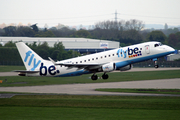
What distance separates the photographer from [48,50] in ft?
429

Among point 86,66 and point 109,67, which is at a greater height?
point 86,66

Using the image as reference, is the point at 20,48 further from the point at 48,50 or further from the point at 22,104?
the point at 48,50

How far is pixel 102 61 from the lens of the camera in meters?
50.5

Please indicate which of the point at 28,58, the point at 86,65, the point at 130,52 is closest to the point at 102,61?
the point at 86,65

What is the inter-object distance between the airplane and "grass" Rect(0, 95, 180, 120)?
6.81 m

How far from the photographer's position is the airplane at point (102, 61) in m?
48.9

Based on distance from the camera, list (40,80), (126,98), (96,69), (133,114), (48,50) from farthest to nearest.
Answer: (48,50)
(40,80)
(96,69)
(126,98)
(133,114)

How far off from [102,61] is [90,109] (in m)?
15.0

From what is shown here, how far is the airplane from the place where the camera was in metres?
48.9

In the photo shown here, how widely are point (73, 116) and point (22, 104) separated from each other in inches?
469

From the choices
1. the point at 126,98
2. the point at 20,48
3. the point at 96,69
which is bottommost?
the point at 126,98

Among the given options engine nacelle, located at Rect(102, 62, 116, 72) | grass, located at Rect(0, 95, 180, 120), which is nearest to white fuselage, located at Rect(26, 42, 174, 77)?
engine nacelle, located at Rect(102, 62, 116, 72)

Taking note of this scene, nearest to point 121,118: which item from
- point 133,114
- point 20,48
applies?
point 133,114

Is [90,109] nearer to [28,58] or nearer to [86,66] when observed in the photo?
[86,66]
